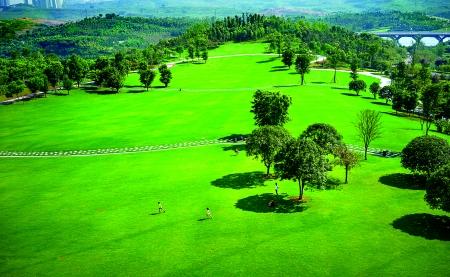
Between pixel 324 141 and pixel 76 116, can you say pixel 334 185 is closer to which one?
pixel 324 141

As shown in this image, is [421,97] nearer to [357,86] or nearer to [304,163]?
[357,86]

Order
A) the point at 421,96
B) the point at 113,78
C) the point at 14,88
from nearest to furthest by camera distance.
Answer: the point at 421,96 < the point at 14,88 < the point at 113,78

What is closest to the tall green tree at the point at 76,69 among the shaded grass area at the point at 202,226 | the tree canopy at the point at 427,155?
the shaded grass area at the point at 202,226

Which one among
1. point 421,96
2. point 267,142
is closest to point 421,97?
point 421,96

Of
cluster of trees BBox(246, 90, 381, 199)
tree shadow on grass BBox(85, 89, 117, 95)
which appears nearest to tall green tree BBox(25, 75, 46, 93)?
tree shadow on grass BBox(85, 89, 117, 95)

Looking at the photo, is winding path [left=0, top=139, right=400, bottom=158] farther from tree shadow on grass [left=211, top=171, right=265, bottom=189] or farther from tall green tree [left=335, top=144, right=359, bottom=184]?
tall green tree [left=335, top=144, right=359, bottom=184]

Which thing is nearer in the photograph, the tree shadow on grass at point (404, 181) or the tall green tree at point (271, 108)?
the tree shadow on grass at point (404, 181)

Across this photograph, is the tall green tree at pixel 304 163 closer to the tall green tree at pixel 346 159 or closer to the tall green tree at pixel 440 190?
the tall green tree at pixel 346 159
